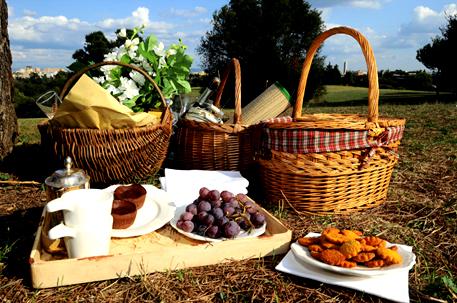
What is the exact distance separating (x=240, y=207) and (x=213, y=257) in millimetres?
302

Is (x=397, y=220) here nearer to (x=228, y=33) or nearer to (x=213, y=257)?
(x=213, y=257)

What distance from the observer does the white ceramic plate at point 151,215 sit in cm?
184

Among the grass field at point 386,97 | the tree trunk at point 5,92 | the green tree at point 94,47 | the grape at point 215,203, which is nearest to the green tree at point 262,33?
the grass field at point 386,97

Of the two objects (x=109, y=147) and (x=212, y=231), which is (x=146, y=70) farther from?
(x=212, y=231)

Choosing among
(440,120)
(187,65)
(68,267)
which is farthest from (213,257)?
(440,120)

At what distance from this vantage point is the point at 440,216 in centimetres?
245

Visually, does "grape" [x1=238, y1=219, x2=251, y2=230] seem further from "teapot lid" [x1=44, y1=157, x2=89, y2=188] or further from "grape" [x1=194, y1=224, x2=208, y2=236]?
"teapot lid" [x1=44, y1=157, x2=89, y2=188]

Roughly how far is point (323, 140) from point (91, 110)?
1351 mm

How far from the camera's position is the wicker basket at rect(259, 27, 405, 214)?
2.29m

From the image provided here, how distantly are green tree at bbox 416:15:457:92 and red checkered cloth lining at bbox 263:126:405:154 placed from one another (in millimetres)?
21868

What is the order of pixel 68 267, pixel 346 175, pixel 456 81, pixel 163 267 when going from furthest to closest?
1. pixel 456 81
2. pixel 346 175
3. pixel 163 267
4. pixel 68 267

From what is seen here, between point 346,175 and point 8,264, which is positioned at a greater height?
point 346,175

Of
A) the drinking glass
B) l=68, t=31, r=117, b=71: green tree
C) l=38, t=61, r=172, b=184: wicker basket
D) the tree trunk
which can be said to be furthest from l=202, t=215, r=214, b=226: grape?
l=68, t=31, r=117, b=71: green tree

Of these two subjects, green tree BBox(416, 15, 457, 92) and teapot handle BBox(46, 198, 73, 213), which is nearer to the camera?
teapot handle BBox(46, 198, 73, 213)
